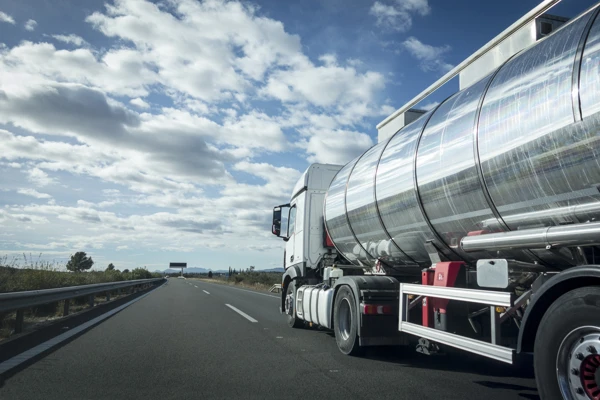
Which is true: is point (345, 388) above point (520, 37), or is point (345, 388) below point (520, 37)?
below

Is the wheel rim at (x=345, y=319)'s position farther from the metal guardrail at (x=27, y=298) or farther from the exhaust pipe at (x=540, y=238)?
the metal guardrail at (x=27, y=298)

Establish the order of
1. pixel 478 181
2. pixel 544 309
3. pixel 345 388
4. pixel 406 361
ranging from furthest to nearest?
pixel 406 361, pixel 345 388, pixel 478 181, pixel 544 309

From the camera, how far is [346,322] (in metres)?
8.09

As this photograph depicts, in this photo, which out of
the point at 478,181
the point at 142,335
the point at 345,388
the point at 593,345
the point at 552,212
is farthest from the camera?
the point at 142,335

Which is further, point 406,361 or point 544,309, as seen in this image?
point 406,361

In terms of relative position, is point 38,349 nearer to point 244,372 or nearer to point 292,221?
point 244,372

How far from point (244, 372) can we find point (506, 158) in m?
4.12

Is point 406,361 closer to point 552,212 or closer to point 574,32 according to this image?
point 552,212

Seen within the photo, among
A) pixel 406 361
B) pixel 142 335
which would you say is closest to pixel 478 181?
A: pixel 406 361

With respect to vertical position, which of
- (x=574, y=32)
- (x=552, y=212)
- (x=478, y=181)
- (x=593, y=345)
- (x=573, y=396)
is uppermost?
(x=574, y=32)

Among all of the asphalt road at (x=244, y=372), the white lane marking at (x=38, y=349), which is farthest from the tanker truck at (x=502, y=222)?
the white lane marking at (x=38, y=349)

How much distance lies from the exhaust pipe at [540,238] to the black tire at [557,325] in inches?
16.1

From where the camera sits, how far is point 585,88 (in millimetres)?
3771

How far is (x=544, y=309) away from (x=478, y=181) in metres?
1.50
